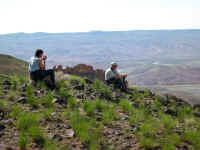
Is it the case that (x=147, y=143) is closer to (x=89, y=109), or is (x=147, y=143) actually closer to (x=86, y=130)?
(x=86, y=130)

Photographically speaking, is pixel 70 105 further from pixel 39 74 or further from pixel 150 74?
pixel 150 74

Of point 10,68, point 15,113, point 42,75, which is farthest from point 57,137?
point 10,68

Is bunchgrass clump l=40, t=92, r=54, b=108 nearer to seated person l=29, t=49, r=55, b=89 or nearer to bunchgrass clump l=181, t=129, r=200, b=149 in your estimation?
seated person l=29, t=49, r=55, b=89

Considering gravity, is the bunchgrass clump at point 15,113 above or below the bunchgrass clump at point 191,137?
above

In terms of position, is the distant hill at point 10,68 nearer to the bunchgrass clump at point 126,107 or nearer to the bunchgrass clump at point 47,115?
the bunchgrass clump at point 126,107

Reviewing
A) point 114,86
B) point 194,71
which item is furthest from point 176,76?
point 114,86

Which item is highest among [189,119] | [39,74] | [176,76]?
[39,74]

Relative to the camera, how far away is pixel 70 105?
302 inches

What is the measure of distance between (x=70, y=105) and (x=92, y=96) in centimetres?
165

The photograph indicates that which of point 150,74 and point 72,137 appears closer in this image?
point 72,137

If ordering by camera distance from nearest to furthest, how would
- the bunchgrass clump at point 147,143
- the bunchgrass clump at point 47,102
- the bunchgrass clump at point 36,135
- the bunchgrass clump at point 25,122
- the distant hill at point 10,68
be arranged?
the bunchgrass clump at point 36,135 → the bunchgrass clump at point 147,143 → the bunchgrass clump at point 25,122 → the bunchgrass clump at point 47,102 → the distant hill at point 10,68

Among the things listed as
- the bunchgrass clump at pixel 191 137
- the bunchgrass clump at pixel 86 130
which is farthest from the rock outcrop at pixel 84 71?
the bunchgrass clump at pixel 191 137

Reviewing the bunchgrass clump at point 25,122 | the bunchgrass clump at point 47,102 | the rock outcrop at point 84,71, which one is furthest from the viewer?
the rock outcrop at point 84,71

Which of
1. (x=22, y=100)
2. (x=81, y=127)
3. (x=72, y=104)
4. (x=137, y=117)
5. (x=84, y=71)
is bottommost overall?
(x=84, y=71)
